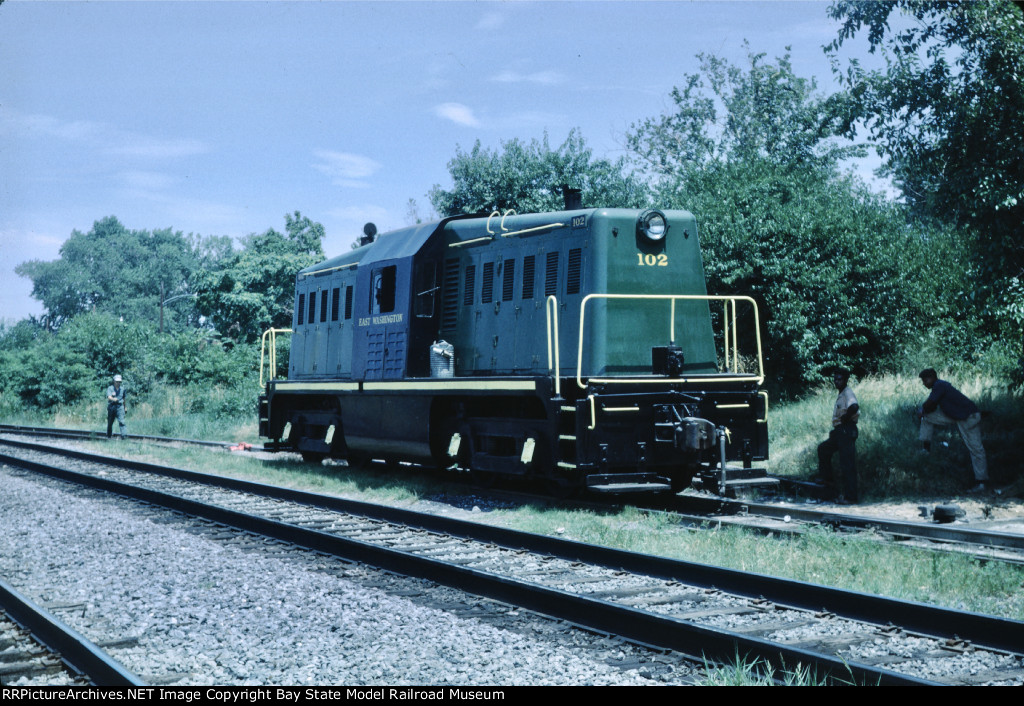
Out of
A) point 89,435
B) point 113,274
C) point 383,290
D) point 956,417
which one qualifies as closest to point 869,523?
point 956,417

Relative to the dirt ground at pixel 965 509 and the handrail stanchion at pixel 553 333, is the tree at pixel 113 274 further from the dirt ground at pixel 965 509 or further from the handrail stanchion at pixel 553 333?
the dirt ground at pixel 965 509

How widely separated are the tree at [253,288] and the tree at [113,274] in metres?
46.0

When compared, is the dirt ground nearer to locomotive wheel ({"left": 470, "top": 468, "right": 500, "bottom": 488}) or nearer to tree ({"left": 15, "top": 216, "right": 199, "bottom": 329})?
locomotive wheel ({"left": 470, "top": 468, "right": 500, "bottom": 488})

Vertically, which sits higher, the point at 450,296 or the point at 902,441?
the point at 450,296

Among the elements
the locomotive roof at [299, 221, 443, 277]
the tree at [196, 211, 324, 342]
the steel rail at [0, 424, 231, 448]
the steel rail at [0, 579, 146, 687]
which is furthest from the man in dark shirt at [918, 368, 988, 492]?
the tree at [196, 211, 324, 342]

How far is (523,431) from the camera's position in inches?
Answer: 395

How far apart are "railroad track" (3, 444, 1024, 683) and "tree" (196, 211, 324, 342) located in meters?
32.4

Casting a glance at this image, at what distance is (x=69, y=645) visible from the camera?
458 centimetres

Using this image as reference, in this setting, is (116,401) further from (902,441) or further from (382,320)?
(902,441)

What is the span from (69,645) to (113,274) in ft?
302

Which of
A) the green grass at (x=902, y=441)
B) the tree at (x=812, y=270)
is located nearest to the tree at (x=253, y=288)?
the tree at (x=812, y=270)

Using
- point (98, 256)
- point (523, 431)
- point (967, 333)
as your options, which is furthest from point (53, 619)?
point (98, 256)

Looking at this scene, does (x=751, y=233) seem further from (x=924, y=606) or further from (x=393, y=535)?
(x=924, y=606)

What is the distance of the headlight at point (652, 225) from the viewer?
32.8ft
